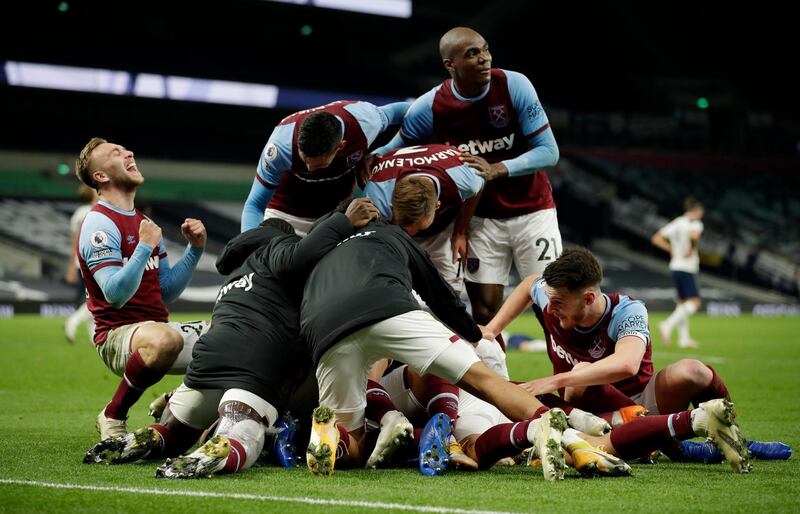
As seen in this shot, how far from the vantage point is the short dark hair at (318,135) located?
582 centimetres

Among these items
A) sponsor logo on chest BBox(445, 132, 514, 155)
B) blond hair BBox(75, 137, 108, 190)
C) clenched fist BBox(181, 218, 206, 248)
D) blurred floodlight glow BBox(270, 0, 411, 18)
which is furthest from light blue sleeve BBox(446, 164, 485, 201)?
blurred floodlight glow BBox(270, 0, 411, 18)

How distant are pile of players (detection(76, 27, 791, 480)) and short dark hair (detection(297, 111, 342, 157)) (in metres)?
0.01

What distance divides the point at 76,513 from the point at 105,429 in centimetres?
190

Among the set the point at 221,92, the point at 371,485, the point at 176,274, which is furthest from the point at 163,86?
the point at 371,485

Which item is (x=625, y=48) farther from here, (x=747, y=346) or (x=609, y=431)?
(x=609, y=431)

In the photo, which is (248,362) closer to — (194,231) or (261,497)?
(261,497)

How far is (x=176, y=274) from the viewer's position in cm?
630

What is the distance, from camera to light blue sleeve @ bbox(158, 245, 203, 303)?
20.6ft

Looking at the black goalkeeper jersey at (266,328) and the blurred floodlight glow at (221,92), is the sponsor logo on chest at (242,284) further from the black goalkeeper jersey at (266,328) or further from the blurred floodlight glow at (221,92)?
the blurred floodlight glow at (221,92)

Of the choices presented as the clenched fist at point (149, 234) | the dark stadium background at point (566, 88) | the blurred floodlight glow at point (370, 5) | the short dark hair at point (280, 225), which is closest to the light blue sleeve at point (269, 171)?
the short dark hair at point (280, 225)

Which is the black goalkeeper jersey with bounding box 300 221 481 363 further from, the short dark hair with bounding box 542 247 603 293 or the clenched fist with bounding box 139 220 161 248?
the clenched fist with bounding box 139 220 161 248

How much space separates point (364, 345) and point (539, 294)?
52.2 inches

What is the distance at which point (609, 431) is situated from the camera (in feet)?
16.5

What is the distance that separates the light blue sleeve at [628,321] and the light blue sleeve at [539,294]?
409mm
